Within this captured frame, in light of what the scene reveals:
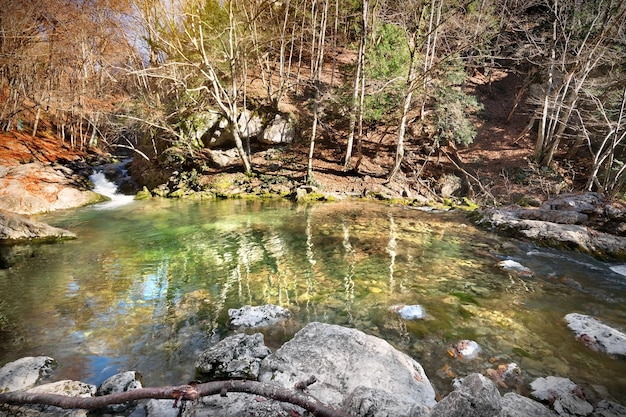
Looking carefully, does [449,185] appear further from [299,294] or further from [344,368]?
[344,368]

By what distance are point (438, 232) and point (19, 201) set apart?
1632 centimetres

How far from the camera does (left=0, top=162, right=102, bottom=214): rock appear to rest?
12.6 metres

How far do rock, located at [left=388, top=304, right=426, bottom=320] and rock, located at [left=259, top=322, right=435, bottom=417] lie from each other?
4.25ft

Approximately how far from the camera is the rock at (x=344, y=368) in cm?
311

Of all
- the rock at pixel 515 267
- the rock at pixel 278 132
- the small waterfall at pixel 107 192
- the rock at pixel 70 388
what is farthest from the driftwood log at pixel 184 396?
the rock at pixel 278 132

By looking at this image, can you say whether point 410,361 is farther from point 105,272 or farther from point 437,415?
point 105,272

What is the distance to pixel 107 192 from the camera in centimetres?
1777

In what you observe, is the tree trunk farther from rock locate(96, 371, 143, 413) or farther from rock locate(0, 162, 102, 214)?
rock locate(96, 371, 143, 413)

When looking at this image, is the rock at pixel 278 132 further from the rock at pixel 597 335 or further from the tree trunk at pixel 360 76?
the rock at pixel 597 335

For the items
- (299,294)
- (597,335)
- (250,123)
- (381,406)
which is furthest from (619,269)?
(250,123)

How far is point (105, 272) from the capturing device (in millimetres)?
6523

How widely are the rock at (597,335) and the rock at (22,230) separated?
11.7 m

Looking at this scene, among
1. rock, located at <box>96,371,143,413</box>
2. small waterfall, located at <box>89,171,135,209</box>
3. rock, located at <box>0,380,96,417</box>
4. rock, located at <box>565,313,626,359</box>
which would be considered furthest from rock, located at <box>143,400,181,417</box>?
small waterfall, located at <box>89,171,135,209</box>

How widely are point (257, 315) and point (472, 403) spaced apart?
10.6 feet
